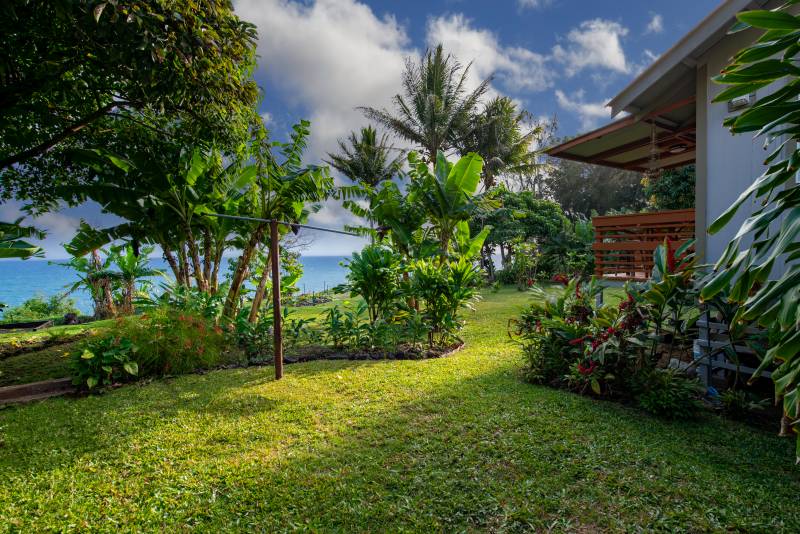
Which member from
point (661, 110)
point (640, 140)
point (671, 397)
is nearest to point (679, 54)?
point (661, 110)

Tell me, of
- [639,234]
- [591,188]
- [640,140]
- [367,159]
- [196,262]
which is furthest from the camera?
[591,188]

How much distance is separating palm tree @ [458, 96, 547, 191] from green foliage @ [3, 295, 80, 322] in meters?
17.2

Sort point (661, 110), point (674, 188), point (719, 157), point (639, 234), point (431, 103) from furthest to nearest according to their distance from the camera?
point (431, 103) < point (674, 188) < point (639, 234) < point (661, 110) < point (719, 157)

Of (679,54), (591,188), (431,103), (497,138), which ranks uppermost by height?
(431,103)

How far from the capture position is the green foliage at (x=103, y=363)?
14.0ft

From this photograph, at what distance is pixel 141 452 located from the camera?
288 cm

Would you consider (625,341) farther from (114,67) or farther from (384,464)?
(114,67)

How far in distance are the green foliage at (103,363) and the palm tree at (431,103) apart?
15.0 metres

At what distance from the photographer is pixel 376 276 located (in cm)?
584

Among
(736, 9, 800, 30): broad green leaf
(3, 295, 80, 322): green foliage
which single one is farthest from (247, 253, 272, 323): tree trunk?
(3, 295, 80, 322): green foliage

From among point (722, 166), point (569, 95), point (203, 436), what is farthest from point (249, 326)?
point (569, 95)

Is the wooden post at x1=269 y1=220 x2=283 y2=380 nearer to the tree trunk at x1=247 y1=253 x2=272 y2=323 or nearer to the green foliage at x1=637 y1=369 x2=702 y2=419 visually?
the tree trunk at x1=247 y1=253 x2=272 y2=323

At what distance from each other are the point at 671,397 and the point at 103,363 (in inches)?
231

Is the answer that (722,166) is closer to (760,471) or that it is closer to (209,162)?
(760,471)
